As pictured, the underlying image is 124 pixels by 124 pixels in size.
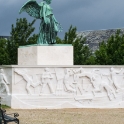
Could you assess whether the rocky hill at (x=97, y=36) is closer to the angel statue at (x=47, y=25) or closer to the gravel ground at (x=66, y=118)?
the angel statue at (x=47, y=25)

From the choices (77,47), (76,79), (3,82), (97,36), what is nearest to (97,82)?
(76,79)

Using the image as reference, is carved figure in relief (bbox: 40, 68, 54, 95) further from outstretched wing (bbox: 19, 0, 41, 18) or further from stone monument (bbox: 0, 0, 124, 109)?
outstretched wing (bbox: 19, 0, 41, 18)

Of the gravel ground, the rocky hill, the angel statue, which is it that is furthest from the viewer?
the rocky hill

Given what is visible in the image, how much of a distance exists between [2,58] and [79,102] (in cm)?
1089

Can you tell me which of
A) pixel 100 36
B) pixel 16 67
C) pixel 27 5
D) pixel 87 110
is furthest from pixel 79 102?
pixel 100 36

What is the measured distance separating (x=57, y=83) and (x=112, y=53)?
38.1ft

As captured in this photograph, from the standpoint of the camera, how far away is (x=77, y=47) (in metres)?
31.8

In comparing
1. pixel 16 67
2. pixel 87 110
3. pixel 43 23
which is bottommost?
pixel 87 110

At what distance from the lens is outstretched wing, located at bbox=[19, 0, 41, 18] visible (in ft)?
71.1

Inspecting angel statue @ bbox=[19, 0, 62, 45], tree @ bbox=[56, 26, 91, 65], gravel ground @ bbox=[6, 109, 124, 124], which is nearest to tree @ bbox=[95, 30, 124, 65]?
tree @ bbox=[56, 26, 91, 65]

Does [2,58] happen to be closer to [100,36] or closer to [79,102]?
[79,102]

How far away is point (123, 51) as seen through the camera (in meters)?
29.7

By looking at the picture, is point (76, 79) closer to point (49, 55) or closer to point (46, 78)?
point (46, 78)

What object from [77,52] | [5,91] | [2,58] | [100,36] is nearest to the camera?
[5,91]
